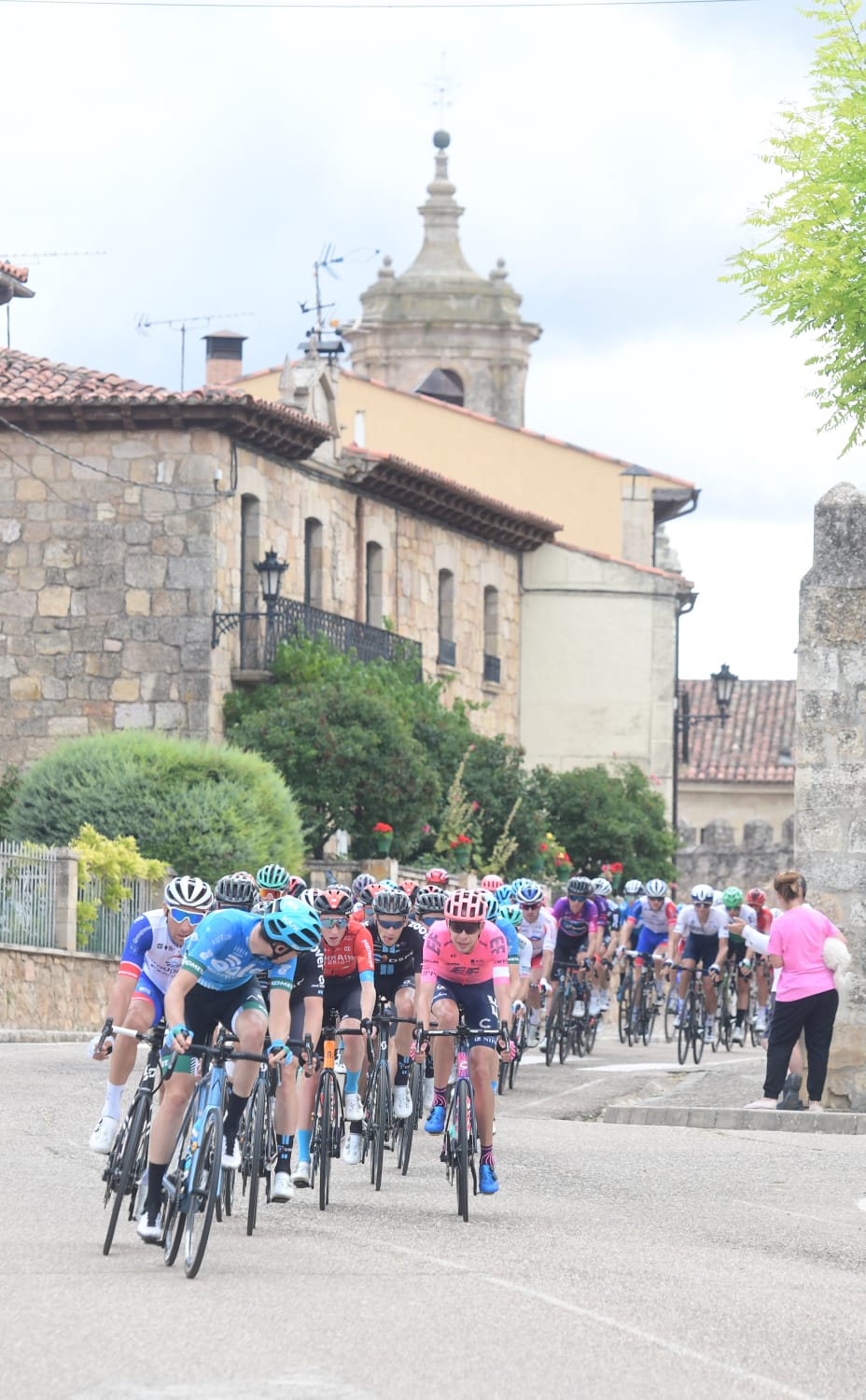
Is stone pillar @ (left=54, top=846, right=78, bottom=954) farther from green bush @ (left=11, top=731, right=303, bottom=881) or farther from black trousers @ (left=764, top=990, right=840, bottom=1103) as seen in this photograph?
black trousers @ (left=764, top=990, right=840, bottom=1103)

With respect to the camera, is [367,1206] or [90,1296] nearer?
[90,1296]

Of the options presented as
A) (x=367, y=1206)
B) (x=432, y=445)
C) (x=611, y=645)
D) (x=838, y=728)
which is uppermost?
(x=432, y=445)

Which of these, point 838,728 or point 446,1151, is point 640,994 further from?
point 446,1151

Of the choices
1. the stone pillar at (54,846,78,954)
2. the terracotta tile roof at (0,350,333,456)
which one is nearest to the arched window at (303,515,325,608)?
the terracotta tile roof at (0,350,333,456)

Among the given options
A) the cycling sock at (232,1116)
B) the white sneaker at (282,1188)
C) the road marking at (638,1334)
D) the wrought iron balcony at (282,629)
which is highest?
the wrought iron balcony at (282,629)

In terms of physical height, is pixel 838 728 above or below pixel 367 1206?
above

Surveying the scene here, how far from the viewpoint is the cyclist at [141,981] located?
12.9 meters

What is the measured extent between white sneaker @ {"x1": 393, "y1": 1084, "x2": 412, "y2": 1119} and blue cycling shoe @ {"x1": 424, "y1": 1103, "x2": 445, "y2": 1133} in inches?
40.7

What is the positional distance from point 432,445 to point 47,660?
18.3 m

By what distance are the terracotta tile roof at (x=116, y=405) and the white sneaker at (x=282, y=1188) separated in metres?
26.0

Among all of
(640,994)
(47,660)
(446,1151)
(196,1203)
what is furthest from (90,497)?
(196,1203)

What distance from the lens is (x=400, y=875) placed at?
3766cm

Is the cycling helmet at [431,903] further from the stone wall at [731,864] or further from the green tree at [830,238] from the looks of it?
the stone wall at [731,864]

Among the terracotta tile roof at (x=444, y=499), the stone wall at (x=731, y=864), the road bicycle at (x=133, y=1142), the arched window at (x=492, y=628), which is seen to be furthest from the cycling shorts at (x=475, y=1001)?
the stone wall at (x=731, y=864)
